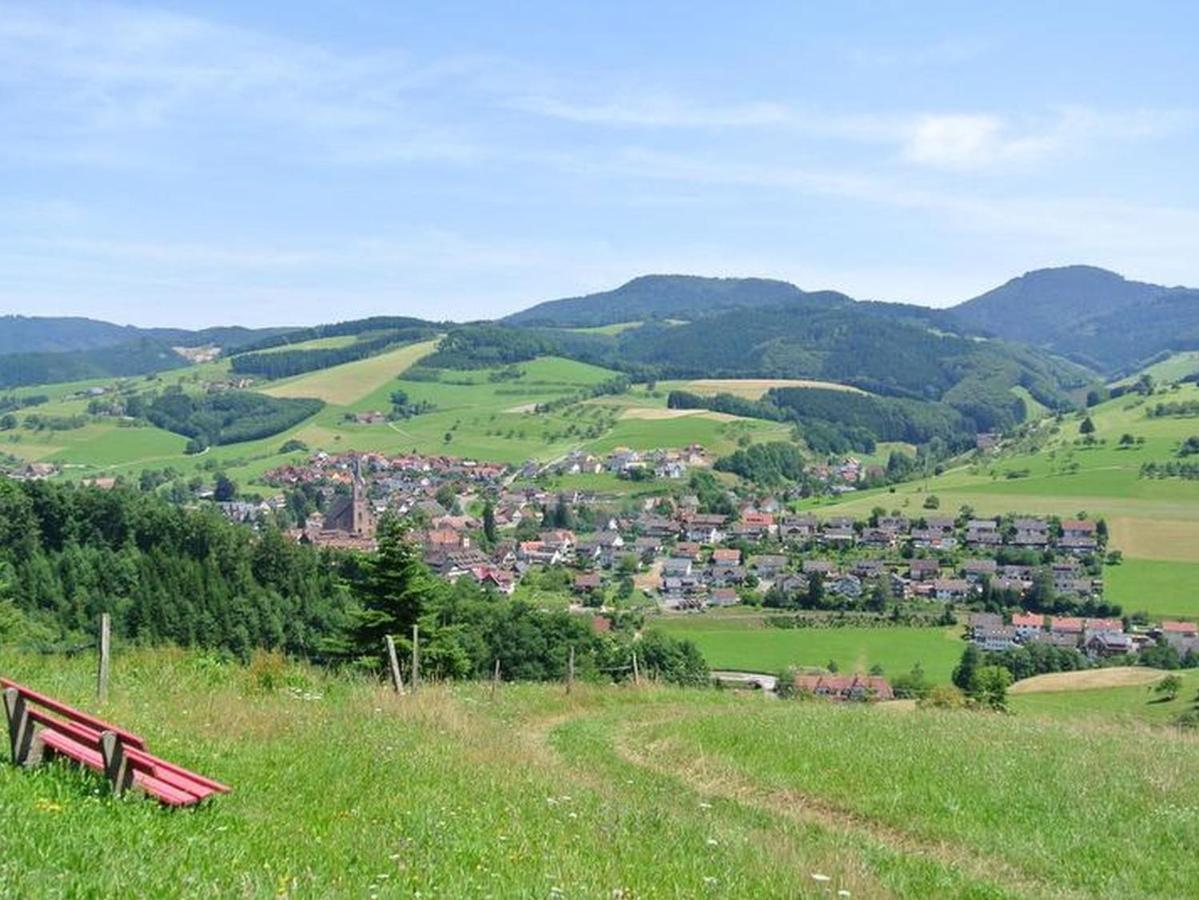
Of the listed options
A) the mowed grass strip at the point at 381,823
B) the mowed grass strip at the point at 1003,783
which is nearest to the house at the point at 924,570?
the mowed grass strip at the point at 1003,783

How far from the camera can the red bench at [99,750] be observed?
24.3ft

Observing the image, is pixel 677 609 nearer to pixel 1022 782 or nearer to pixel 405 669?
pixel 405 669

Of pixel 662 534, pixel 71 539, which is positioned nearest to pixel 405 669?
pixel 71 539

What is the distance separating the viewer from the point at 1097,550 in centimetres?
9706

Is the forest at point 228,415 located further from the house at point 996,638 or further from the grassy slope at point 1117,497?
the house at point 996,638

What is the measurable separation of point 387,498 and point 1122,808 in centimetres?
12689

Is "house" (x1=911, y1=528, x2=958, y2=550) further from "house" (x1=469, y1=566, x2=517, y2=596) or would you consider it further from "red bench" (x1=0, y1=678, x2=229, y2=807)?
"red bench" (x1=0, y1=678, x2=229, y2=807)

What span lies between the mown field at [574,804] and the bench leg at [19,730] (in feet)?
0.96

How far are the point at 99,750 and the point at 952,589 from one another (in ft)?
291

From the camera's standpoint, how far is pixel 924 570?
317ft

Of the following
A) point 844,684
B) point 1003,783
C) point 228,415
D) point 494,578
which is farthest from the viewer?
point 228,415

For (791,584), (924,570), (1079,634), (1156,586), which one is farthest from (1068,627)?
(791,584)

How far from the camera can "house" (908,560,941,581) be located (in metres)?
95.4

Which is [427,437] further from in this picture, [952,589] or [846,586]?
[952,589]
